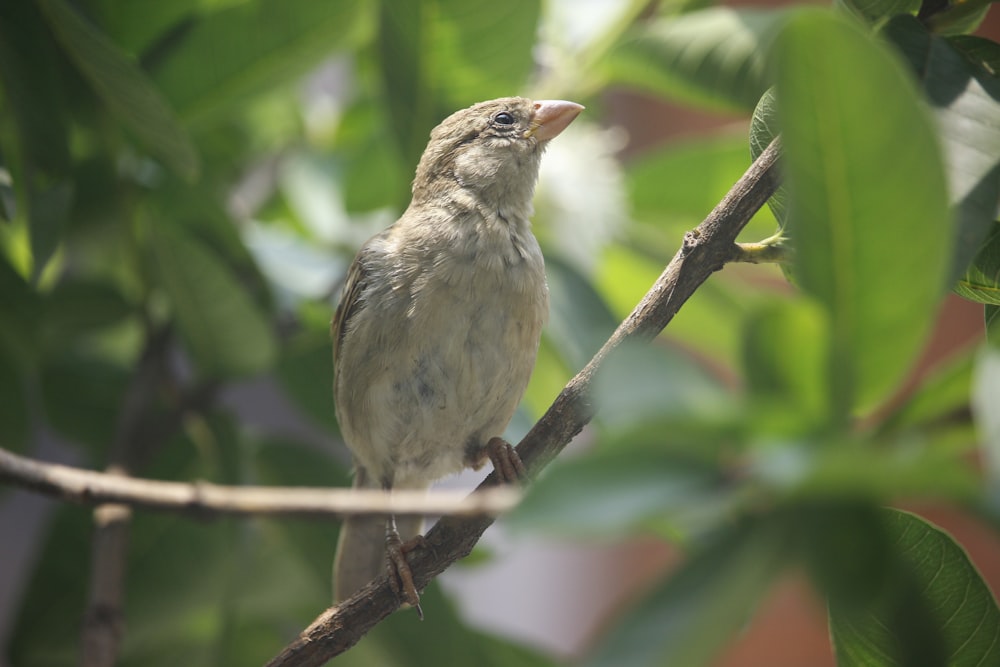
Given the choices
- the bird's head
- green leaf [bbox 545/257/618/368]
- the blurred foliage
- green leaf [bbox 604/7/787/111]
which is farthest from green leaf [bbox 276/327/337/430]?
green leaf [bbox 604/7/787/111]

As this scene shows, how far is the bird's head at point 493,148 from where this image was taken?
1.87 meters

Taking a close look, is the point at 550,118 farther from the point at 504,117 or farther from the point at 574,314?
the point at 574,314

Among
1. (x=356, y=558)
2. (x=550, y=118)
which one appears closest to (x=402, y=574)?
(x=356, y=558)

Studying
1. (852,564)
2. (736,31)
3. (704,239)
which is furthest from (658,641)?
(736,31)

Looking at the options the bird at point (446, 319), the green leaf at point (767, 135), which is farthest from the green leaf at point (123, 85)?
the green leaf at point (767, 135)

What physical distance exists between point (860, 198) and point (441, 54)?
1.46 metres

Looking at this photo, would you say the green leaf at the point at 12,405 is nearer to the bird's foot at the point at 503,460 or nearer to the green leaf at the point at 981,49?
the bird's foot at the point at 503,460

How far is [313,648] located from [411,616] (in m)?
0.62

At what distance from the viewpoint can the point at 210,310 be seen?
6.08 ft

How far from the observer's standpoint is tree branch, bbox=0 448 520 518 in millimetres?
709

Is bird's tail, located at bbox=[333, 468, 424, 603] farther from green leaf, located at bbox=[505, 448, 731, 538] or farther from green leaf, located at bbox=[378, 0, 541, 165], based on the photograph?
green leaf, located at bbox=[505, 448, 731, 538]

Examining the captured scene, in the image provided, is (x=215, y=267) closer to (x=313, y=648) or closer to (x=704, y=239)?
(x=313, y=648)

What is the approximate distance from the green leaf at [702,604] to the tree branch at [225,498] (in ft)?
0.37

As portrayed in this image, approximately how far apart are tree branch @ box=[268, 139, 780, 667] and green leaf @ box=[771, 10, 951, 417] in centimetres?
34
